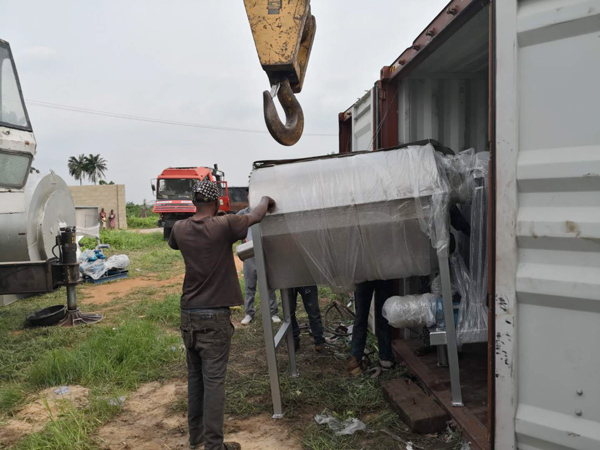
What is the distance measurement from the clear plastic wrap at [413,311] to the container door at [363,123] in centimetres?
202

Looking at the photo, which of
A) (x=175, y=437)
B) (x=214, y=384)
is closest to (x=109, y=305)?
(x=175, y=437)

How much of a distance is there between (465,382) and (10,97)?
5.49 meters

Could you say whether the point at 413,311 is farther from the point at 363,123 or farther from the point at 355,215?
the point at 363,123

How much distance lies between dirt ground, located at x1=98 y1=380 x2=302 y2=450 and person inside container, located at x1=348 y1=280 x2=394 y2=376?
1.08 meters

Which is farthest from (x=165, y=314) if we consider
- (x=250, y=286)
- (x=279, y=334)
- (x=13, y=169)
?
(x=279, y=334)

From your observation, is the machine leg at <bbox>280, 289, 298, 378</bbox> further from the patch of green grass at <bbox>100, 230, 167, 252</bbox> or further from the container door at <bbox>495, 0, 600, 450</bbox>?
the patch of green grass at <bbox>100, 230, 167, 252</bbox>

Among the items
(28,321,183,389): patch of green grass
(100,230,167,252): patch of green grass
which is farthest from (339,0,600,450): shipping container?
(100,230,167,252): patch of green grass

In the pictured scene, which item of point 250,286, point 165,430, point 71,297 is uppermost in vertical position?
point 250,286

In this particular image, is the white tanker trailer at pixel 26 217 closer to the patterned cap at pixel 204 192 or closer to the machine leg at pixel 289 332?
the machine leg at pixel 289 332

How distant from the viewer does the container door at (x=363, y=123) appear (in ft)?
16.4

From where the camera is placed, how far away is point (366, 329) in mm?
4152

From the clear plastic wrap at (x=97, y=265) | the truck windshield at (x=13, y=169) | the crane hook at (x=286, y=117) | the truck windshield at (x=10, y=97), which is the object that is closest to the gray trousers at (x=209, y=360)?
the crane hook at (x=286, y=117)

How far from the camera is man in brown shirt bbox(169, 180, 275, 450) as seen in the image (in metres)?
2.91

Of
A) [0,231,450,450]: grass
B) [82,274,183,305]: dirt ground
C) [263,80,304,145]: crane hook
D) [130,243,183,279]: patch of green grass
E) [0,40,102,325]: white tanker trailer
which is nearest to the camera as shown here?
[263,80,304,145]: crane hook
